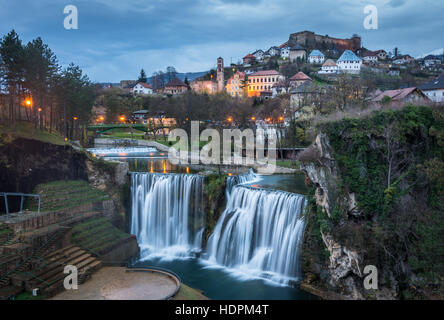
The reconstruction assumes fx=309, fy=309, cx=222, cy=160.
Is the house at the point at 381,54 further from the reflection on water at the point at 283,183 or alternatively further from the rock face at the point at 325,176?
the rock face at the point at 325,176

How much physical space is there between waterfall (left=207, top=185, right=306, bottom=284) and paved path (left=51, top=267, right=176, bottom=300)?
613 cm

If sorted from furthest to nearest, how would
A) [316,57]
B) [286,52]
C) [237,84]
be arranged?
[286,52], [316,57], [237,84]

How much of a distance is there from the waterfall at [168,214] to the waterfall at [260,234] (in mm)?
2293

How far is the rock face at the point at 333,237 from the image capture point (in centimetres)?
1402

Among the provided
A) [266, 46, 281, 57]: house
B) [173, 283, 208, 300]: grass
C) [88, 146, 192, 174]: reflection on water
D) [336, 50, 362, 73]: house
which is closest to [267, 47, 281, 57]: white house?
[266, 46, 281, 57]: house

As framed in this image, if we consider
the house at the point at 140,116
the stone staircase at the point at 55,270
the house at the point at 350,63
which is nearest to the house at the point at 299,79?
the house at the point at 350,63

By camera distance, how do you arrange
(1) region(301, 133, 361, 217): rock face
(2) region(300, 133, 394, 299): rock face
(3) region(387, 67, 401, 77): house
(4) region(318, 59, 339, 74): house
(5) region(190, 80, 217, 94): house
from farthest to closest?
(5) region(190, 80, 217, 94): house < (4) region(318, 59, 339, 74): house < (3) region(387, 67, 401, 77): house < (1) region(301, 133, 361, 217): rock face < (2) region(300, 133, 394, 299): rock face

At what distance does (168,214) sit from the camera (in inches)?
920

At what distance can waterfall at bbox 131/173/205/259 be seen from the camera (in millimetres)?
22359

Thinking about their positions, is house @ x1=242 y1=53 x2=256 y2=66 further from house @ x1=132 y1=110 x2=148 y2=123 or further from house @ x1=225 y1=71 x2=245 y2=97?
house @ x1=132 y1=110 x2=148 y2=123

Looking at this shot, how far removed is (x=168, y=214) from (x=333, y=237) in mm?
12775

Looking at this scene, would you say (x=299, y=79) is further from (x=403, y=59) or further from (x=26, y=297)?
(x=26, y=297)

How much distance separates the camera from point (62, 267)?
1500cm

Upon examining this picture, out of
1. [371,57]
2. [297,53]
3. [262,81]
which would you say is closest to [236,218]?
[262,81]
